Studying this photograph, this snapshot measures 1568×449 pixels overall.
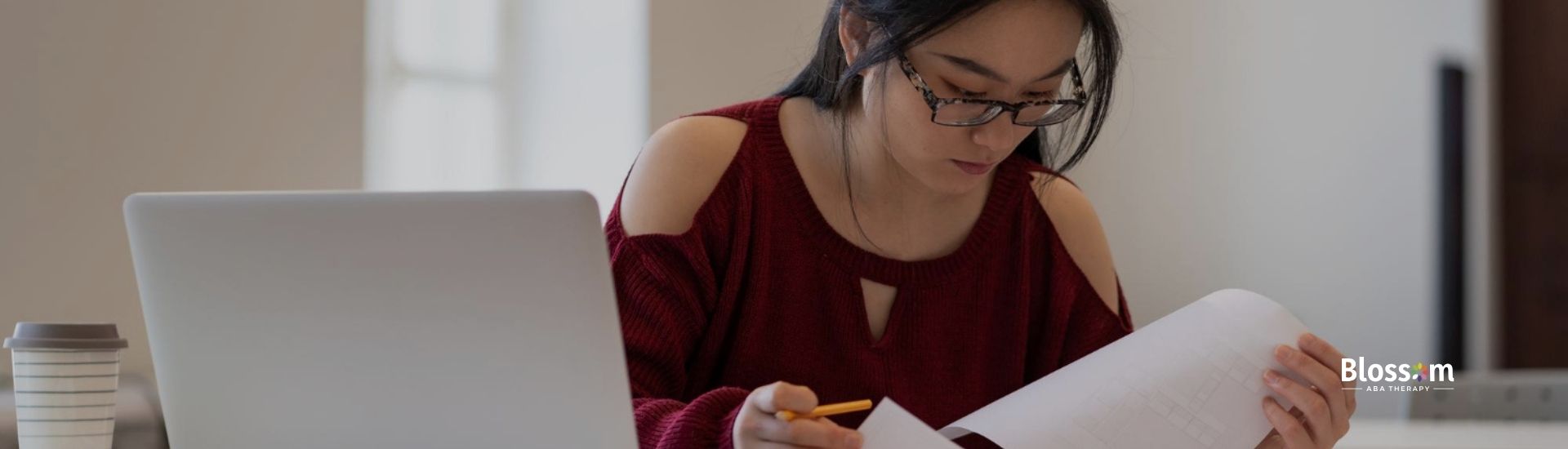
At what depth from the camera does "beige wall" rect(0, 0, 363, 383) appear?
2.02 m

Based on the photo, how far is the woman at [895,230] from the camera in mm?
1147

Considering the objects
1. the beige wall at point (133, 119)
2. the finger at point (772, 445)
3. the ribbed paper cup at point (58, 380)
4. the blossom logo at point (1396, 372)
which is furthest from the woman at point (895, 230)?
the blossom logo at point (1396, 372)

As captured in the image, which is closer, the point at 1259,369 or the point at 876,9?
the point at 1259,369

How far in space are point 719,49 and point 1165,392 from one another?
7.65ft

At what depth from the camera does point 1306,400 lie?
1.07 meters

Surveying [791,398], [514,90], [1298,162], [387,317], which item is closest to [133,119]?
[514,90]

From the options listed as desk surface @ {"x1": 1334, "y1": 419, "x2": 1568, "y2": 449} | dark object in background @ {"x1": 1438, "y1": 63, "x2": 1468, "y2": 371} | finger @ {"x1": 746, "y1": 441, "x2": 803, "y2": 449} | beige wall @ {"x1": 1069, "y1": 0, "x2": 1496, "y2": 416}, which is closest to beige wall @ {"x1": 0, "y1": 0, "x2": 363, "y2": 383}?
finger @ {"x1": 746, "y1": 441, "x2": 803, "y2": 449}

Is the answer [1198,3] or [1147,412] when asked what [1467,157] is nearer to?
[1198,3]

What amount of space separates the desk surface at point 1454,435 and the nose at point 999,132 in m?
0.86

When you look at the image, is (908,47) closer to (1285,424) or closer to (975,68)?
(975,68)

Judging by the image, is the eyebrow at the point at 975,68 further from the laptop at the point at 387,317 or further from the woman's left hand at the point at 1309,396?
the laptop at the point at 387,317

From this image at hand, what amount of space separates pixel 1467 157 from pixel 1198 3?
3.18 ft

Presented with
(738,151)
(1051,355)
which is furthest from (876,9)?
(1051,355)

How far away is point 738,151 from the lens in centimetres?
126
